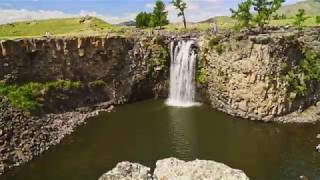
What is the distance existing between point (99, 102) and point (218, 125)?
20.7 m

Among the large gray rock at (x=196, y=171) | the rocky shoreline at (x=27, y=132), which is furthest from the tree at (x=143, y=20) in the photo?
the large gray rock at (x=196, y=171)

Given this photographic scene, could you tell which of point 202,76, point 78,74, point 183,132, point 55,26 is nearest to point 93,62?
point 78,74

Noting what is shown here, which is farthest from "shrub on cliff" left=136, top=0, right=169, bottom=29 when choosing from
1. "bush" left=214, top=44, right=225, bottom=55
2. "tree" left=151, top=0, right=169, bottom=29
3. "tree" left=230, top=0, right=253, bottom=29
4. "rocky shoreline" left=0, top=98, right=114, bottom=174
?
"rocky shoreline" left=0, top=98, right=114, bottom=174

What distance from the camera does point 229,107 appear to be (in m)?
66.8

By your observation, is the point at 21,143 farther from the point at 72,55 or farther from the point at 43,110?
the point at 72,55

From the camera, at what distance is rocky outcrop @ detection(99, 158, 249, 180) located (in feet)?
68.6

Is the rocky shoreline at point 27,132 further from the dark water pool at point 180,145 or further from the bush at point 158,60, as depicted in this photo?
the bush at point 158,60

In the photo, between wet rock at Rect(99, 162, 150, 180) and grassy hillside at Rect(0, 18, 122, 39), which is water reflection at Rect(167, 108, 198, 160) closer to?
wet rock at Rect(99, 162, 150, 180)

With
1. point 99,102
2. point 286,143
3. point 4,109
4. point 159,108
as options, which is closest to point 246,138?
point 286,143

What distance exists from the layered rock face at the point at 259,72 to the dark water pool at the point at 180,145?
9.64 feet

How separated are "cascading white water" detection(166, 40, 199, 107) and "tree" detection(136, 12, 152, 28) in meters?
31.1

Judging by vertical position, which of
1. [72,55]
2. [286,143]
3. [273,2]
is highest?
[273,2]

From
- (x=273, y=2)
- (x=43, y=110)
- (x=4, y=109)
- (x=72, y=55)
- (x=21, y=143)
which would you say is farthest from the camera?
(x=273, y=2)

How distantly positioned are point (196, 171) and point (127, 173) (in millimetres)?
3364
